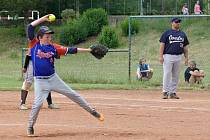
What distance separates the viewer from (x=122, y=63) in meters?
29.8

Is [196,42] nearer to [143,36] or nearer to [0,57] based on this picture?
[143,36]

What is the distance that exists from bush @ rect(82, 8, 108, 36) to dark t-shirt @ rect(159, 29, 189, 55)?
31481 mm

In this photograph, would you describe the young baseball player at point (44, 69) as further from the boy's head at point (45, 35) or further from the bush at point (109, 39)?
the bush at point (109, 39)

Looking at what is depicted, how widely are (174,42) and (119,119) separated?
4.43 metres

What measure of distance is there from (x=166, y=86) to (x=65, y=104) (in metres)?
2.78

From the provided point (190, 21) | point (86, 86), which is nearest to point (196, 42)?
point (190, 21)

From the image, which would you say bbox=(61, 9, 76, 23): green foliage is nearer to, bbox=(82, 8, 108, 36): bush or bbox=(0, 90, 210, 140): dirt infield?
bbox=(82, 8, 108, 36): bush

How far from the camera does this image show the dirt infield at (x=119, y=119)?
1062 centimetres

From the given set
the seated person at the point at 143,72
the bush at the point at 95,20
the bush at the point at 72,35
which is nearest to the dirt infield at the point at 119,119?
the seated person at the point at 143,72

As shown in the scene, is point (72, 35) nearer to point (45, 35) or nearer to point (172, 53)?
point (172, 53)

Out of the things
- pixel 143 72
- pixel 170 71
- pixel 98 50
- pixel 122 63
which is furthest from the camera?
pixel 122 63

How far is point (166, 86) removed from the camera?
16516 millimetres

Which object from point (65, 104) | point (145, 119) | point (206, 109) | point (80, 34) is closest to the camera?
point (145, 119)

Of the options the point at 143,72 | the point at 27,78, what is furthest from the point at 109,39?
the point at 27,78
